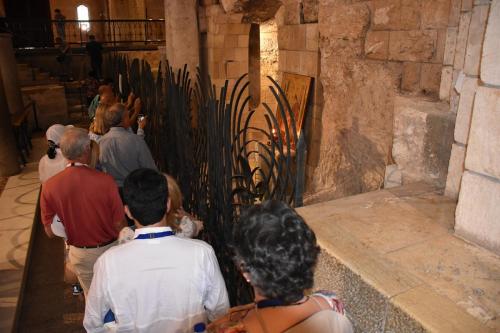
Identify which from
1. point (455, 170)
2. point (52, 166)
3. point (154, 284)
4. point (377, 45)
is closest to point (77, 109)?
point (52, 166)

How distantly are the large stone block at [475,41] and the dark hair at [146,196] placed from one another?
1586 mm

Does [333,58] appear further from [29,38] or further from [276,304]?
[29,38]

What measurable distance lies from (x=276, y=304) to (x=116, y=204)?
5.46 feet

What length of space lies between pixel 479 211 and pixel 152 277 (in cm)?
137

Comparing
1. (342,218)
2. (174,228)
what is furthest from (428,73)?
(174,228)

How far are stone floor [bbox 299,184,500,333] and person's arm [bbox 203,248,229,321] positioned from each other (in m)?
0.42

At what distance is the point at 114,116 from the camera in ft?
11.1

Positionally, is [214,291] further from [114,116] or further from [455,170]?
[114,116]

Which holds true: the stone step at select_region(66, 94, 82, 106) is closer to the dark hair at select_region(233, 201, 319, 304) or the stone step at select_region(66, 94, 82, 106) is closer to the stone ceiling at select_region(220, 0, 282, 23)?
the stone ceiling at select_region(220, 0, 282, 23)

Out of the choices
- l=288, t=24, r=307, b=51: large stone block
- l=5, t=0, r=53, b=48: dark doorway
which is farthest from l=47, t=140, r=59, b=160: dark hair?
l=5, t=0, r=53, b=48: dark doorway

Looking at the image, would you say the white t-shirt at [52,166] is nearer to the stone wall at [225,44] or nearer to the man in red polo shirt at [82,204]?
the man in red polo shirt at [82,204]

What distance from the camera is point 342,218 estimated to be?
1839 millimetres

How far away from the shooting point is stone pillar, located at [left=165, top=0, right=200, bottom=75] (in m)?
7.29

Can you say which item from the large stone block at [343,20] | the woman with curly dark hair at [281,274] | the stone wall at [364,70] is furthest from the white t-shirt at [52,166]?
the large stone block at [343,20]
